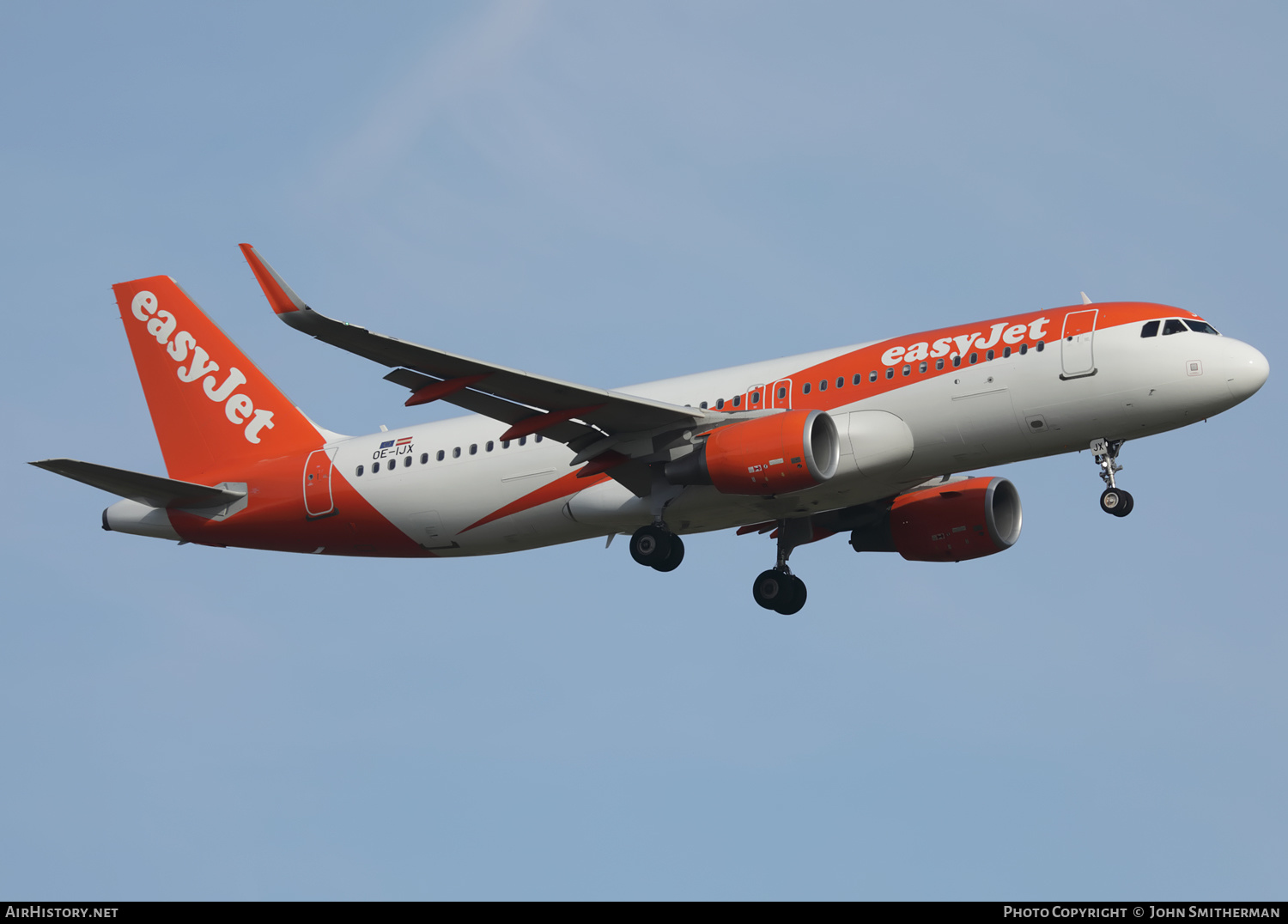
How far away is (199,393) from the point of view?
40562 millimetres

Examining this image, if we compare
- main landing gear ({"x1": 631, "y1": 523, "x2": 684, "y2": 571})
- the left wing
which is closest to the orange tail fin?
the left wing

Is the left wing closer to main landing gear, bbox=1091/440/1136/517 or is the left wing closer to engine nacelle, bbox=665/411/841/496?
engine nacelle, bbox=665/411/841/496

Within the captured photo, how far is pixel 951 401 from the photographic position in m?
31.7

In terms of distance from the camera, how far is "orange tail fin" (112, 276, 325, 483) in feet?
130

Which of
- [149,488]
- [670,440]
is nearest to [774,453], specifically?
[670,440]

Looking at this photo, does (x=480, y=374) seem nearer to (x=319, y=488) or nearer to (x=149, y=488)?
(x=319, y=488)

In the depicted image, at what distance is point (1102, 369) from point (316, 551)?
60.3 feet

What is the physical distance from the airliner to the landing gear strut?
56 millimetres

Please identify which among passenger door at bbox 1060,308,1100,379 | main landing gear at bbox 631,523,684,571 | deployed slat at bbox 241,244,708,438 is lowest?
main landing gear at bbox 631,523,684,571

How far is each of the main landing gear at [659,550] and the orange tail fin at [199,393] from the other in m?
9.34

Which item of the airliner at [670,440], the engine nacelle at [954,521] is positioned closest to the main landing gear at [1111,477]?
the airliner at [670,440]

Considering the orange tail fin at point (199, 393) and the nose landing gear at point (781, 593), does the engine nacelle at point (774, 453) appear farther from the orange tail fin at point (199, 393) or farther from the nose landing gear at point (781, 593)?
the orange tail fin at point (199, 393)

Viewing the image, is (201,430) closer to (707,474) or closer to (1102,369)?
(707,474)

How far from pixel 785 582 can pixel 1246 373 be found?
1160 cm
